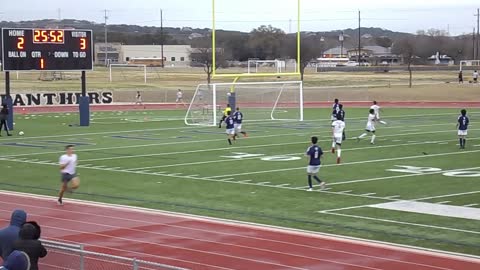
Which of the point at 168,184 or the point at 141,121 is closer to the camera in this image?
the point at 168,184

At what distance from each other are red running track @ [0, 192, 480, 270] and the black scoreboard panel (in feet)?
75.8

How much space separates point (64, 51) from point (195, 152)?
14.6 meters

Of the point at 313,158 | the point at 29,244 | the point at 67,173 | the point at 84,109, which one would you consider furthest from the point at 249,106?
the point at 29,244

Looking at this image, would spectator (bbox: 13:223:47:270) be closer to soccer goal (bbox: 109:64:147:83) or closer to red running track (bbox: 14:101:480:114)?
red running track (bbox: 14:101:480:114)

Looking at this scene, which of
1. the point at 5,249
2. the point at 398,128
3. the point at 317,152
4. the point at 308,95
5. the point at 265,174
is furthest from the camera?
the point at 308,95

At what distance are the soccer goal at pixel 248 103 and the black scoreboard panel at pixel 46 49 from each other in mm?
6661

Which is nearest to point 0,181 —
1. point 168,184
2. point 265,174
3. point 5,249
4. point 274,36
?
point 168,184

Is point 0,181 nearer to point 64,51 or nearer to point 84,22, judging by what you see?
point 64,51

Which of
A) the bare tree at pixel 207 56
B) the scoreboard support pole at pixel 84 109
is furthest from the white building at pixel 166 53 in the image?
the scoreboard support pole at pixel 84 109

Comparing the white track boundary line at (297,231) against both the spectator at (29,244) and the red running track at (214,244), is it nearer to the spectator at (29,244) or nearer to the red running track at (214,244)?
the red running track at (214,244)

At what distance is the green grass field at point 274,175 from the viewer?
17.2 meters

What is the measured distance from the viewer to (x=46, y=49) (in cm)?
4144

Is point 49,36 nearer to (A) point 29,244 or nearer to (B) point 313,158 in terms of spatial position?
(B) point 313,158

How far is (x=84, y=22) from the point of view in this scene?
195250 mm
